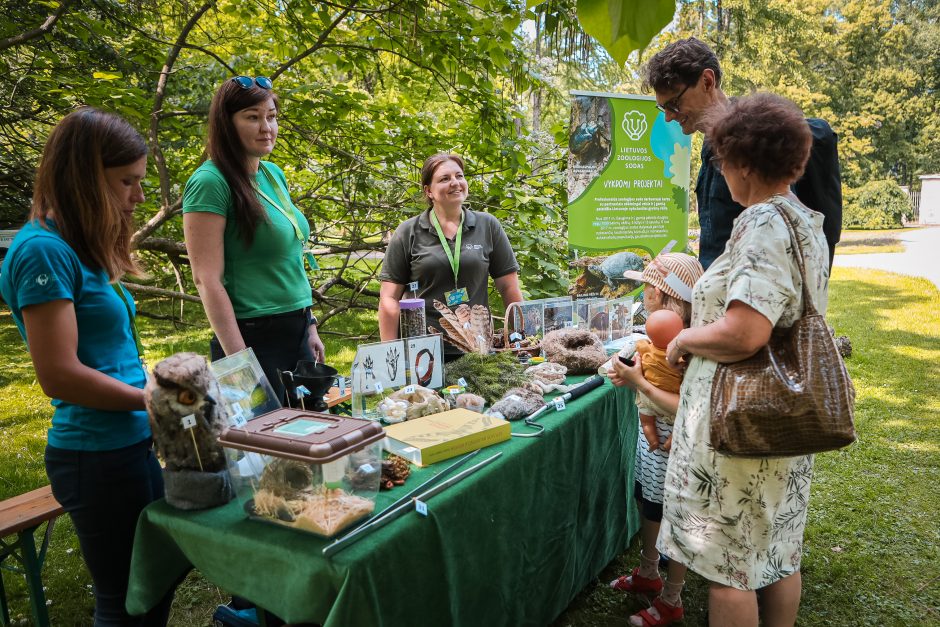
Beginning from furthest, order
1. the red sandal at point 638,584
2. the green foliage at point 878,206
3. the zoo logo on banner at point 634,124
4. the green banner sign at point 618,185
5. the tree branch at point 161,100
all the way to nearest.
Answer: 1. the green foliage at point 878,206
2. the tree branch at point 161,100
3. the zoo logo on banner at point 634,124
4. the green banner sign at point 618,185
5. the red sandal at point 638,584

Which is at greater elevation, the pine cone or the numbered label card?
the numbered label card

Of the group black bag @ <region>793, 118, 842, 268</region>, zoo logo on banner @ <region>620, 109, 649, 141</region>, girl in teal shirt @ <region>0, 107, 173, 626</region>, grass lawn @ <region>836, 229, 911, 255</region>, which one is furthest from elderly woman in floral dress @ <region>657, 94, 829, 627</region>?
grass lawn @ <region>836, 229, 911, 255</region>

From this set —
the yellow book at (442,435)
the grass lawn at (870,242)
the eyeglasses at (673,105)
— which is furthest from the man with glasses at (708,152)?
the grass lawn at (870,242)

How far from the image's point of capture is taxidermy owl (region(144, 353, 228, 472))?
1289 mm

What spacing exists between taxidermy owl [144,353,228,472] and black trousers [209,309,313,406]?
720 mm

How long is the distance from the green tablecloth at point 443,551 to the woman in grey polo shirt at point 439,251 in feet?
2.86

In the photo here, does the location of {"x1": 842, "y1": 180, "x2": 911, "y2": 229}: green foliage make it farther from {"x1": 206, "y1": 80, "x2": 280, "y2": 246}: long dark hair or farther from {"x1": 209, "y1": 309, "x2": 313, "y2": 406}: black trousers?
{"x1": 206, "y1": 80, "x2": 280, "y2": 246}: long dark hair

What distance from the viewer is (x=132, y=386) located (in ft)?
4.78

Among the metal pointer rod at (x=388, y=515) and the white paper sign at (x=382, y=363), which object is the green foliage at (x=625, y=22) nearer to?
the metal pointer rod at (x=388, y=515)

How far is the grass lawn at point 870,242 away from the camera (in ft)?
57.4

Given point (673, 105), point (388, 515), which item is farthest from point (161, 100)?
point (388, 515)

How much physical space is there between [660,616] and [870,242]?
21.3 meters

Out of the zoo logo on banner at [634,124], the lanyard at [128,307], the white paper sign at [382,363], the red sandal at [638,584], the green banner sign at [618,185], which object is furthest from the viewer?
the zoo logo on banner at [634,124]

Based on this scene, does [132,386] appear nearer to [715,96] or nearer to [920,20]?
[715,96]
